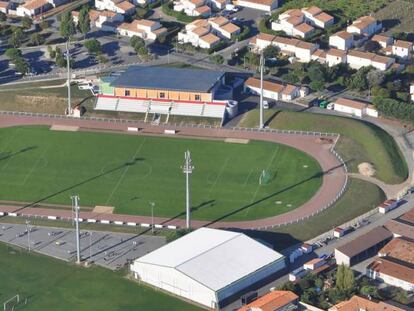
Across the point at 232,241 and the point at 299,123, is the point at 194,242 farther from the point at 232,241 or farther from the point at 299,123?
the point at 299,123

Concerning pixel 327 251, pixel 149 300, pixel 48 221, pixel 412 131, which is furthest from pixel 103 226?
pixel 412 131

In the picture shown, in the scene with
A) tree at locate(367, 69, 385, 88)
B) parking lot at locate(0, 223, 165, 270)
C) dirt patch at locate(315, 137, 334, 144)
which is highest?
tree at locate(367, 69, 385, 88)

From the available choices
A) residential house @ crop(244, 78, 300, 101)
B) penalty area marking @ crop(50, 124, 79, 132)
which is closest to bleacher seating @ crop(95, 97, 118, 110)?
penalty area marking @ crop(50, 124, 79, 132)

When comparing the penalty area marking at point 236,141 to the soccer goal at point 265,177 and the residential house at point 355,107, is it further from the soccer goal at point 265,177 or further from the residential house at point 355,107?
the residential house at point 355,107

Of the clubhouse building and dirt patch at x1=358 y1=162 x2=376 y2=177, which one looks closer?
dirt patch at x1=358 y1=162 x2=376 y2=177

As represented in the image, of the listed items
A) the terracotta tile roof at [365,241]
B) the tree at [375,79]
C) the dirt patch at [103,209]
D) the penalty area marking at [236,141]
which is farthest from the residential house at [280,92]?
the terracotta tile roof at [365,241]

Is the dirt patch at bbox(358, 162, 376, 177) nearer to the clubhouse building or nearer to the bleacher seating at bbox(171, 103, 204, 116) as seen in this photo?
the clubhouse building
